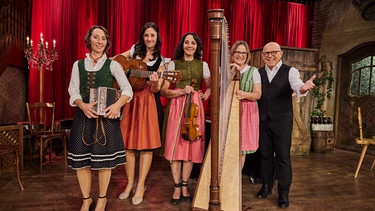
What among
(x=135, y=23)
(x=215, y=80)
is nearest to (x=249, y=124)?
(x=215, y=80)

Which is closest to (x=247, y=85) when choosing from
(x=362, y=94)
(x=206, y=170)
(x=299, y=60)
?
(x=206, y=170)

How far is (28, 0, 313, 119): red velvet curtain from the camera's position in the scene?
482 cm

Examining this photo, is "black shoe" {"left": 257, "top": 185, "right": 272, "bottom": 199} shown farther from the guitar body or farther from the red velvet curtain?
the red velvet curtain

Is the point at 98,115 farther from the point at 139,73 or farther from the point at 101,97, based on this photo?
the point at 139,73

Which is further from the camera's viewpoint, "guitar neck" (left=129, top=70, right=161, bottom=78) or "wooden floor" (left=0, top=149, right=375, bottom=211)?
"wooden floor" (left=0, top=149, right=375, bottom=211)

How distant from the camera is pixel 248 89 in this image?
8.41ft

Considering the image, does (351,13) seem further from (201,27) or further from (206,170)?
(206,170)

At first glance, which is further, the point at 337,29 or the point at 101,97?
the point at 337,29

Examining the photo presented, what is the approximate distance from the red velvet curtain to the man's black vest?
342cm

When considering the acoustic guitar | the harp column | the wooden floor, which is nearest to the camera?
the harp column

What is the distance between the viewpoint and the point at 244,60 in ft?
8.50

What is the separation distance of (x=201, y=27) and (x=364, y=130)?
368 centimetres

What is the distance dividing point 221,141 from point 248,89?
91cm

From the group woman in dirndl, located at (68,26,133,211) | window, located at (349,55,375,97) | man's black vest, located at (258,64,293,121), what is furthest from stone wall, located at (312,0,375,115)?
woman in dirndl, located at (68,26,133,211)
